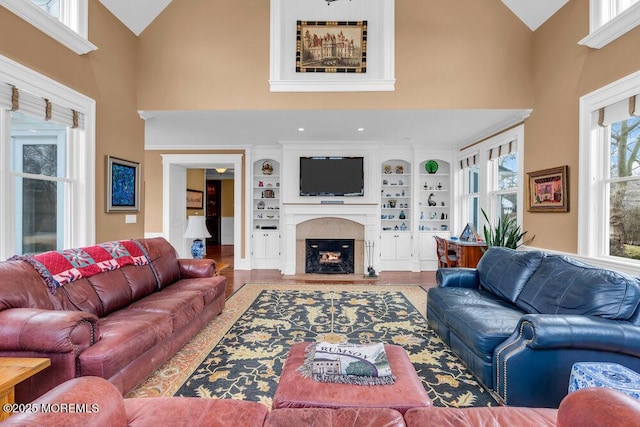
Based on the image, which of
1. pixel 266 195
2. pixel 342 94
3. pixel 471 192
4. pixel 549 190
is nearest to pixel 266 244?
pixel 266 195

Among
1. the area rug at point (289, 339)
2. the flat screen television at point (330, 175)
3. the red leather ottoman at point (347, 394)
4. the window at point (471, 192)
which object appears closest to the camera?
the red leather ottoman at point (347, 394)

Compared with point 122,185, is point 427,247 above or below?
below

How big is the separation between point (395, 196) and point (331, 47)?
3.39m

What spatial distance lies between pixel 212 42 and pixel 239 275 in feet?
12.5

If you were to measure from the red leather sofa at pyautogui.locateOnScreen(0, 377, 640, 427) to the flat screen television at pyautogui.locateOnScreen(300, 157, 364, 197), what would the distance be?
494cm

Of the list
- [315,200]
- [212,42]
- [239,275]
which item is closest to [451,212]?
[315,200]

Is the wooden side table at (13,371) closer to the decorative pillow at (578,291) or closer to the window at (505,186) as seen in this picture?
the decorative pillow at (578,291)

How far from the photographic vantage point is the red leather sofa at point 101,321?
1686mm

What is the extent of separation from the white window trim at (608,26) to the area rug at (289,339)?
3.28 metres

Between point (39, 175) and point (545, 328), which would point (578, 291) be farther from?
point (39, 175)

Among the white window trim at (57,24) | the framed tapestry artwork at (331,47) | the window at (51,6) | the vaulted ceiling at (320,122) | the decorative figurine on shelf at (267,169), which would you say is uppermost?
the framed tapestry artwork at (331,47)

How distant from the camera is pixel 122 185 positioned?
154 inches

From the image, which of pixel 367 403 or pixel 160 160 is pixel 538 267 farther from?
pixel 160 160

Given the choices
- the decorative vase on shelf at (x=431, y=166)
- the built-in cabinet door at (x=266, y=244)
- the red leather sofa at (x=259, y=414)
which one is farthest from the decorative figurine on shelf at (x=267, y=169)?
the red leather sofa at (x=259, y=414)
